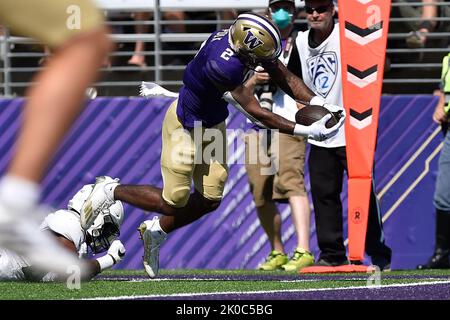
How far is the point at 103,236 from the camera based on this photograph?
275 inches

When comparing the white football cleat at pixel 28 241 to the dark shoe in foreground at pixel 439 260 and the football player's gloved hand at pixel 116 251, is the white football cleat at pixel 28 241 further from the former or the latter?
the dark shoe in foreground at pixel 439 260

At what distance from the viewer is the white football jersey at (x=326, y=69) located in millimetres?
8203

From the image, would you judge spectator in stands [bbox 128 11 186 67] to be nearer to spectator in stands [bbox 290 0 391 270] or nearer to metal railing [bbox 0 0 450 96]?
metal railing [bbox 0 0 450 96]

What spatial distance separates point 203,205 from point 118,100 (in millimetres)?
2340

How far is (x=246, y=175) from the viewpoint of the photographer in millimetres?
9180

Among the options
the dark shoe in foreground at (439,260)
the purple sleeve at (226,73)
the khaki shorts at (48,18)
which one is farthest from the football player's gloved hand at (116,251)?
the khaki shorts at (48,18)

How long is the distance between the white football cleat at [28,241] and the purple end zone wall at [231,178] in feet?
20.0

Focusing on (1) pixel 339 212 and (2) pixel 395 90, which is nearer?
(1) pixel 339 212

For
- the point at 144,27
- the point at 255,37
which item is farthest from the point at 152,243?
the point at 144,27

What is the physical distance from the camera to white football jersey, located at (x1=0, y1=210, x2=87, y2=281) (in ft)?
21.7

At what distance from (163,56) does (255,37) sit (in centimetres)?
357

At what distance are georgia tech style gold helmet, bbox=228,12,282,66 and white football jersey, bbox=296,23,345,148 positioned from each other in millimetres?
1437

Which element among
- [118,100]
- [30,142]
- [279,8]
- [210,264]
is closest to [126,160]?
[118,100]

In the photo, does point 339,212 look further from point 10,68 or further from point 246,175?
point 10,68
